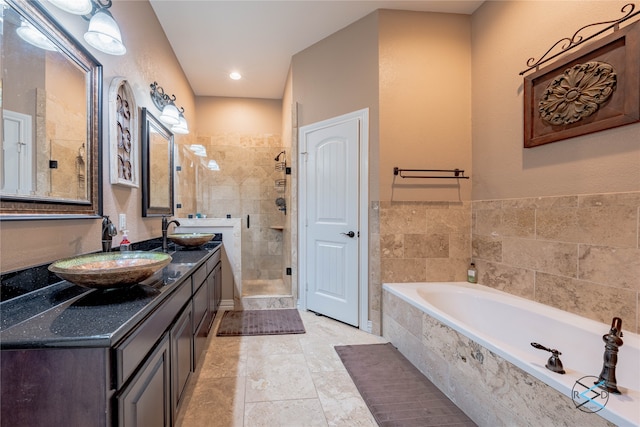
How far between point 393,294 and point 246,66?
3131 mm

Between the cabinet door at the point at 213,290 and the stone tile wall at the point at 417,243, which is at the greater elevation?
the stone tile wall at the point at 417,243

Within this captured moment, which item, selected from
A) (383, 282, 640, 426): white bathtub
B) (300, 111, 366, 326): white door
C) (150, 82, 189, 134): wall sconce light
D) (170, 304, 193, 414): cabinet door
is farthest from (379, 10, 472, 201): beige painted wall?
(150, 82, 189, 134): wall sconce light

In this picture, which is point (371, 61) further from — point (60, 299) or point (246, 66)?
point (60, 299)

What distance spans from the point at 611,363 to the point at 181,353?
1.90m

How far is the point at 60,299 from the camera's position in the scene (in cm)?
108

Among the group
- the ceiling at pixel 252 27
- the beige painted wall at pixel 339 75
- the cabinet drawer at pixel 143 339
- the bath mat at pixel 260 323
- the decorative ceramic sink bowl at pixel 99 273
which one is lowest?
the bath mat at pixel 260 323

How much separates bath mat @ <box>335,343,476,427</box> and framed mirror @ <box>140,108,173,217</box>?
2040 mm

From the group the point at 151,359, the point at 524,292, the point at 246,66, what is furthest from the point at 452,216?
the point at 246,66

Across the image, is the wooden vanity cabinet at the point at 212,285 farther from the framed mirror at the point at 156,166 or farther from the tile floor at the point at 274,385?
the framed mirror at the point at 156,166

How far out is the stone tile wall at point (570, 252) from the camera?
5.08 ft

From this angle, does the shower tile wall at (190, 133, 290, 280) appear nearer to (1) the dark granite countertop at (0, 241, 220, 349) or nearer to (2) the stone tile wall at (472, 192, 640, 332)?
(2) the stone tile wall at (472, 192, 640, 332)

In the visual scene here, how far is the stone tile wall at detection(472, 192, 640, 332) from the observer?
1.55 metres

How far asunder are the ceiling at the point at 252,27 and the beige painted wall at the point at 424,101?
166mm

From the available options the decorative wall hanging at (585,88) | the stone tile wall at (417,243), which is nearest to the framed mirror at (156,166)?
the stone tile wall at (417,243)
